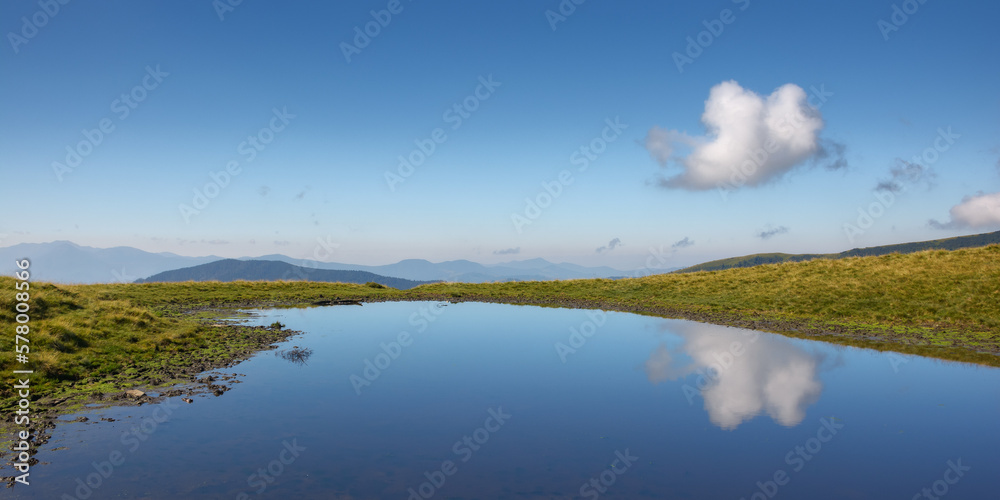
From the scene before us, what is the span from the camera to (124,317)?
25984 mm

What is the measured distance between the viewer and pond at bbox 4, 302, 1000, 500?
35.1 ft

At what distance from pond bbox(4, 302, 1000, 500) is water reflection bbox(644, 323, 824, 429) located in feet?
0.43

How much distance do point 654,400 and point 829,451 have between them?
5.64 meters

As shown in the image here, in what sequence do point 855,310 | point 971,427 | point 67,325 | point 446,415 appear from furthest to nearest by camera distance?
point 855,310 < point 67,325 < point 446,415 < point 971,427

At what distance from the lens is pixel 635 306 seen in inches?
1945

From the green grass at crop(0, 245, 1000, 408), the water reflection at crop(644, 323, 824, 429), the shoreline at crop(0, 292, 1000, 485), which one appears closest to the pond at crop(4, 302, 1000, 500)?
the water reflection at crop(644, 323, 824, 429)

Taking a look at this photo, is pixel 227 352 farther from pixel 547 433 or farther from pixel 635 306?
pixel 635 306

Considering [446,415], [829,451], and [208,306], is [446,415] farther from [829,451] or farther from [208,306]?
[208,306]

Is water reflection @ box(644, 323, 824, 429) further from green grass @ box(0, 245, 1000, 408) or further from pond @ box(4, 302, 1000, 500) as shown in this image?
green grass @ box(0, 245, 1000, 408)

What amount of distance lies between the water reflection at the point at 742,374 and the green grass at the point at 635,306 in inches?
270

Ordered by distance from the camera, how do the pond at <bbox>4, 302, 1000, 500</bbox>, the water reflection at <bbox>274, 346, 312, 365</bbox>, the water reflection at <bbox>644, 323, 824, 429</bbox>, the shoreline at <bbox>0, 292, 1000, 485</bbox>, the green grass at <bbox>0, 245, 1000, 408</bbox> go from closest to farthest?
the pond at <bbox>4, 302, 1000, 500</bbox>, the shoreline at <bbox>0, 292, 1000, 485</bbox>, the water reflection at <bbox>644, 323, 824, 429</bbox>, the green grass at <bbox>0, 245, 1000, 408</bbox>, the water reflection at <bbox>274, 346, 312, 365</bbox>

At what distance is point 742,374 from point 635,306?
29.0 meters

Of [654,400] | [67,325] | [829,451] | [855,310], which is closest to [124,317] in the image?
[67,325]

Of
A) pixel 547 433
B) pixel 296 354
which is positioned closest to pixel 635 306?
pixel 296 354
